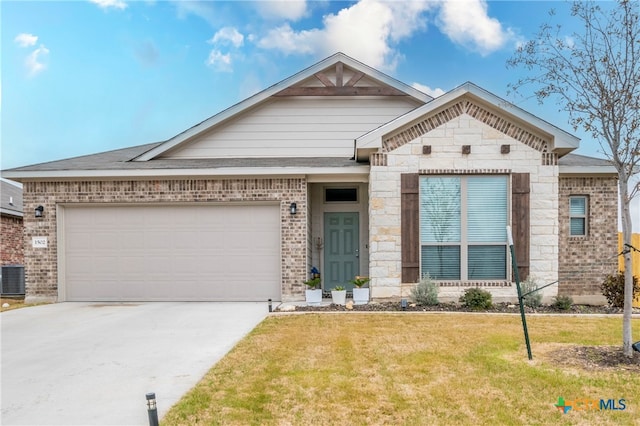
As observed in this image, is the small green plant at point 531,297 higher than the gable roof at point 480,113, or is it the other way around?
the gable roof at point 480,113

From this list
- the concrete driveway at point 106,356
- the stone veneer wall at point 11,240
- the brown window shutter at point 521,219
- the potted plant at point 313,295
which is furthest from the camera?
the stone veneer wall at point 11,240

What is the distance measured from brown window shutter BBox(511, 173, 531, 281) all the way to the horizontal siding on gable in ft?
12.1

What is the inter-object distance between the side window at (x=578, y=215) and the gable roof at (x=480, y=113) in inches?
56.9

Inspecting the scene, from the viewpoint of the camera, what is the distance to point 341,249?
465 inches

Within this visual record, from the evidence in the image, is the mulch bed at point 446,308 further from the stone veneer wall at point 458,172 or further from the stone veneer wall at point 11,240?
the stone veneer wall at point 11,240

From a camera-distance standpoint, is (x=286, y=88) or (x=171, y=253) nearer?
(x=171, y=253)

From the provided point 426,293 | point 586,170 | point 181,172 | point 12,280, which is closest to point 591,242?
point 586,170

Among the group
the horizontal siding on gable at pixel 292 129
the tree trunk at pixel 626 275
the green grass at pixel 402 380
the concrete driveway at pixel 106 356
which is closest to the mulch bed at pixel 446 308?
the concrete driveway at pixel 106 356

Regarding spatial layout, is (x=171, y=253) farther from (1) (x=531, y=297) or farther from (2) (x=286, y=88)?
(1) (x=531, y=297)

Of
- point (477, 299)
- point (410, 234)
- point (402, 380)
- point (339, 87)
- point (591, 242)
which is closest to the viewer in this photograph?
point (402, 380)

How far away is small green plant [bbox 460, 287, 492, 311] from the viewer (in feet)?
30.4

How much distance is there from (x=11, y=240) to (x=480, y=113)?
15.9 m

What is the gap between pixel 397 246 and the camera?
9.88 m

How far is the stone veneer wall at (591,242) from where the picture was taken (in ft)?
35.0
